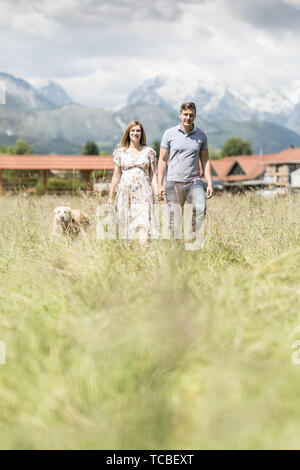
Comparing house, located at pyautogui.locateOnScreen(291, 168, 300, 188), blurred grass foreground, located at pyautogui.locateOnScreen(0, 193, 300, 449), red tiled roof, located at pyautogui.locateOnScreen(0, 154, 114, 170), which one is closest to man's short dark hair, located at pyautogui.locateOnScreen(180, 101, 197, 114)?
blurred grass foreground, located at pyautogui.locateOnScreen(0, 193, 300, 449)

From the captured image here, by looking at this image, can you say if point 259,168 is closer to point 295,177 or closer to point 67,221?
point 295,177

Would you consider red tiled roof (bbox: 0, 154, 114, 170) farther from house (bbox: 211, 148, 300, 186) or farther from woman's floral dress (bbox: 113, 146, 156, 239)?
house (bbox: 211, 148, 300, 186)

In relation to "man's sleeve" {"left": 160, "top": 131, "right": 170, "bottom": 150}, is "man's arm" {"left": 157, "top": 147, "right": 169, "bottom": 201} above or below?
below

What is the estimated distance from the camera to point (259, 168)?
70.2m

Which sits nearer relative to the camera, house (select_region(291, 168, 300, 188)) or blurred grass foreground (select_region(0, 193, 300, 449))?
blurred grass foreground (select_region(0, 193, 300, 449))

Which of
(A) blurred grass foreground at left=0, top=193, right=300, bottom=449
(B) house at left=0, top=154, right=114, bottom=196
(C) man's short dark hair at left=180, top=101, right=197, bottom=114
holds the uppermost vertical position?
(B) house at left=0, top=154, right=114, bottom=196

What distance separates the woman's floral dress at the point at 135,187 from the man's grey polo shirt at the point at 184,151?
0.32 m

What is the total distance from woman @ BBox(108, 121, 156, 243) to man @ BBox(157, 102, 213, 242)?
10.1 inches

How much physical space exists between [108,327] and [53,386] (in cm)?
41

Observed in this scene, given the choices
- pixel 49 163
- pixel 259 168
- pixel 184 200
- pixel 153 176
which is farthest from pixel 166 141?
pixel 259 168

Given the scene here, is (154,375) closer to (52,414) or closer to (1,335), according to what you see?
(52,414)

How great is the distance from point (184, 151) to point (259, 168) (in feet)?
224

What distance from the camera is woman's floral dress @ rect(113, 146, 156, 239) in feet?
17.2

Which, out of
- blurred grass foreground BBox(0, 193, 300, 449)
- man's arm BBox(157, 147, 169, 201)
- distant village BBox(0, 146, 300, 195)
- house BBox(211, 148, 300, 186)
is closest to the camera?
blurred grass foreground BBox(0, 193, 300, 449)
